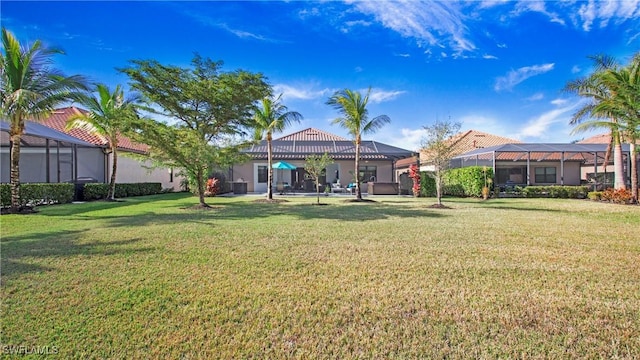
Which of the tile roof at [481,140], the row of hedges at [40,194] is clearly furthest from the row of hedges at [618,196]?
the row of hedges at [40,194]

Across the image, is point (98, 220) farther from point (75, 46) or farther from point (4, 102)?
point (75, 46)

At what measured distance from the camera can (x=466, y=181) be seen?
2106cm

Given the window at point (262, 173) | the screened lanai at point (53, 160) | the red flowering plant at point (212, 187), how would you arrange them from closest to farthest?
1. the screened lanai at point (53, 160)
2. the red flowering plant at point (212, 187)
3. the window at point (262, 173)

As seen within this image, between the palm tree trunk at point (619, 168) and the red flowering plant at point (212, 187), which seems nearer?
the palm tree trunk at point (619, 168)

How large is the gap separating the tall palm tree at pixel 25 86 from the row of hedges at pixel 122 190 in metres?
6.09

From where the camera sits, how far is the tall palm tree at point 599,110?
636 inches

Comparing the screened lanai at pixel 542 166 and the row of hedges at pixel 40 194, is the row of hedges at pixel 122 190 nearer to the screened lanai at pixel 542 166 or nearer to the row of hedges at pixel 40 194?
the row of hedges at pixel 40 194

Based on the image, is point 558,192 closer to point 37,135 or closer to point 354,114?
point 354,114

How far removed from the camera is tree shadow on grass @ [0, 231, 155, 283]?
5023 mm

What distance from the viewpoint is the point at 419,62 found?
16.3 metres

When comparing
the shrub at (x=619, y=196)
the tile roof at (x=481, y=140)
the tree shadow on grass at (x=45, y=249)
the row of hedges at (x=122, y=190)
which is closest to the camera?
the tree shadow on grass at (x=45, y=249)

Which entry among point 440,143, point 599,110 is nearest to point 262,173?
point 440,143

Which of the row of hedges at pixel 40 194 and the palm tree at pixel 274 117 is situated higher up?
the palm tree at pixel 274 117

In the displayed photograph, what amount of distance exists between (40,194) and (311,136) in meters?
22.3
